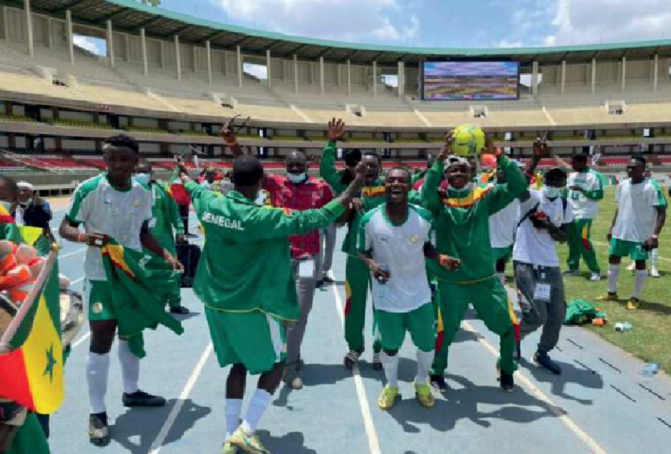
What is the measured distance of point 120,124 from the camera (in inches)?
1629

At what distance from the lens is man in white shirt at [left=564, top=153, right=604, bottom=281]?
9.17 m

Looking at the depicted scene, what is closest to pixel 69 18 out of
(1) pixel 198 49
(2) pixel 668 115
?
(1) pixel 198 49

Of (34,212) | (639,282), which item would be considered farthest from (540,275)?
(34,212)

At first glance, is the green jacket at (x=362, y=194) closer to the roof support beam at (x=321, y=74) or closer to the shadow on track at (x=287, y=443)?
the shadow on track at (x=287, y=443)

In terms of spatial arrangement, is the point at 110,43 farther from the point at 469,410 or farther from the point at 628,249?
the point at 469,410

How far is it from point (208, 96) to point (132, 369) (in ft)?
165

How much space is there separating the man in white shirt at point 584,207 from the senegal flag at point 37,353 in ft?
29.6

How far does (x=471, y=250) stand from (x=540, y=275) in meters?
1.00

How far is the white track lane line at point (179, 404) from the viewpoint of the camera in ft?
11.9

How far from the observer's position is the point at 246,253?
3.25 meters

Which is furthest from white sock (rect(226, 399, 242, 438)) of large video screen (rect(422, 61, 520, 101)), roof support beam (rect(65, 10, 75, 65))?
large video screen (rect(422, 61, 520, 101))

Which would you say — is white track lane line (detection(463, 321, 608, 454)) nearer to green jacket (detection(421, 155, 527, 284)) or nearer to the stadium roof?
green jacket (detection(421, 155, 527, 284))

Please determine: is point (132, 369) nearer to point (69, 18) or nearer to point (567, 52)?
point (69, 18)

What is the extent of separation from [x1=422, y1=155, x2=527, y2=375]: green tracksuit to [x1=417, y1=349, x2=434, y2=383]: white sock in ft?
1.48
